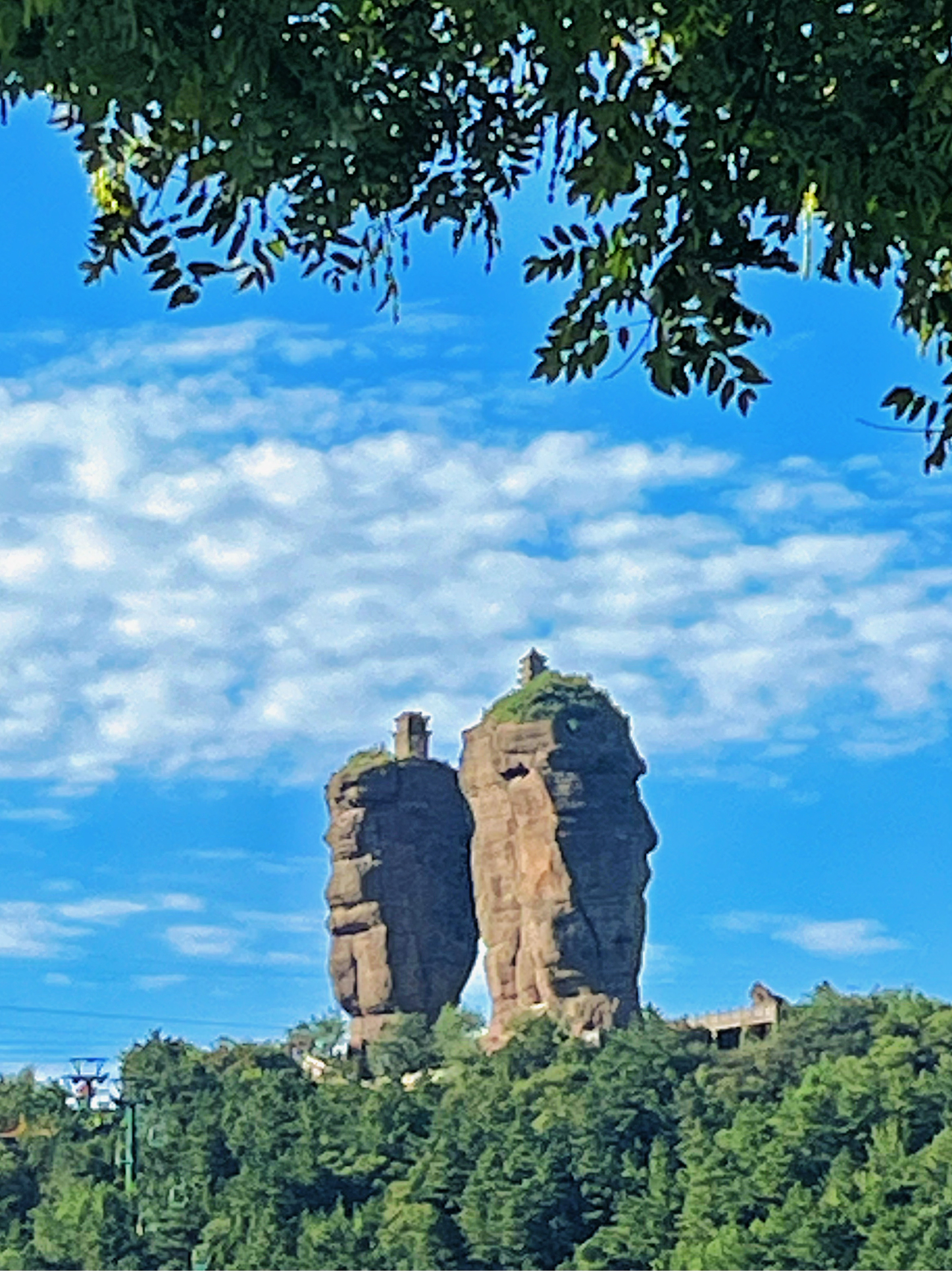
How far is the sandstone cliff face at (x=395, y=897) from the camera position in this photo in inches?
4621

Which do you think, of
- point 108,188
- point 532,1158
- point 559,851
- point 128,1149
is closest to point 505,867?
point 559,851

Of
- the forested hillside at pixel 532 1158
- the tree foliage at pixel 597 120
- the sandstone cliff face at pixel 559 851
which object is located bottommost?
the tree foliage at pixel 597 120

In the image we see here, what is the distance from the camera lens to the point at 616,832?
116375 mm

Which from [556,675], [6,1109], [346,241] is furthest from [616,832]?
[346,241]

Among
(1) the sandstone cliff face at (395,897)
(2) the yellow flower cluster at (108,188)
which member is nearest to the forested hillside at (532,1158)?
(1) the sandstone cliff face at (395,897)

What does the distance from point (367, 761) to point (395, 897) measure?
23.3 feet

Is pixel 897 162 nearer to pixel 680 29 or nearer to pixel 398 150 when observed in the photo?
pixel 680 29

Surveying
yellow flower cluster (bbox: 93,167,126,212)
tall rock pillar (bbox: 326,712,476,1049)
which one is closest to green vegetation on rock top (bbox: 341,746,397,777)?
tall rock pillar (bbox: 326,712,476,1049)

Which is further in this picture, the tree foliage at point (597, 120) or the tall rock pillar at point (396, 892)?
the tall rock pillar at point (396, 892)

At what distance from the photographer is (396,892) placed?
11938 cm

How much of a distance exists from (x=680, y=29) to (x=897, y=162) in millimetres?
691

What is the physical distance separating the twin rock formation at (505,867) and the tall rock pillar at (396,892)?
8cm

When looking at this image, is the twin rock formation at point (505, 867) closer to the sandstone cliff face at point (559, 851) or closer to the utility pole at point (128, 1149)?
the sandstone cliff face at point (559, 851)

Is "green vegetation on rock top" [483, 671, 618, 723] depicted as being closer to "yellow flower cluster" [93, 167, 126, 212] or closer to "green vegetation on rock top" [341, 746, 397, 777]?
"green vegetation on rock top" [341, 746, 397, 777]
